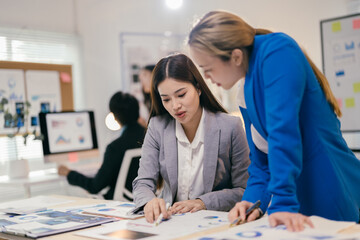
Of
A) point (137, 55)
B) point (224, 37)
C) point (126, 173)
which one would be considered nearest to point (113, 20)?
point (137, 55)

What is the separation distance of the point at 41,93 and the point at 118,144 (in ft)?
7.44

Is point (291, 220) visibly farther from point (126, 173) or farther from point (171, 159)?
point (126, 173)

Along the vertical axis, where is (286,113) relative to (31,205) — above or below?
above

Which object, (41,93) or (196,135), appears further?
(41,93)

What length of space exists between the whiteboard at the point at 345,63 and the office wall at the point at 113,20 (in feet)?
1.02

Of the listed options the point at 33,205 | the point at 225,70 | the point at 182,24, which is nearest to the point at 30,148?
the point at 182,24

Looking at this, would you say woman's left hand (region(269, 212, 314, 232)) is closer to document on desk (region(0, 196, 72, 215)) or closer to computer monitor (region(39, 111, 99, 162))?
document on desk (region(0, 196, 72, 215))

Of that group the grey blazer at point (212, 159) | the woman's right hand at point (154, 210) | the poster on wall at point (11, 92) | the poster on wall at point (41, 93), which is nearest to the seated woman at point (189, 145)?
the grey blazer at point (212, 159)

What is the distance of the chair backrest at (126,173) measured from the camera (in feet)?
9.20

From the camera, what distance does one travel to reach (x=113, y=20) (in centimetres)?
538

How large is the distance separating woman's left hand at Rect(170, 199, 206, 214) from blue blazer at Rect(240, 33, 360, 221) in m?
0.25

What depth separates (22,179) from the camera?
362 cm

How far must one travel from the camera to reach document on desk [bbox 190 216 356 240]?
100 cm

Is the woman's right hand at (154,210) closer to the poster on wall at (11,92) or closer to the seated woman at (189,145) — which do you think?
the seated woman at (189,145)
